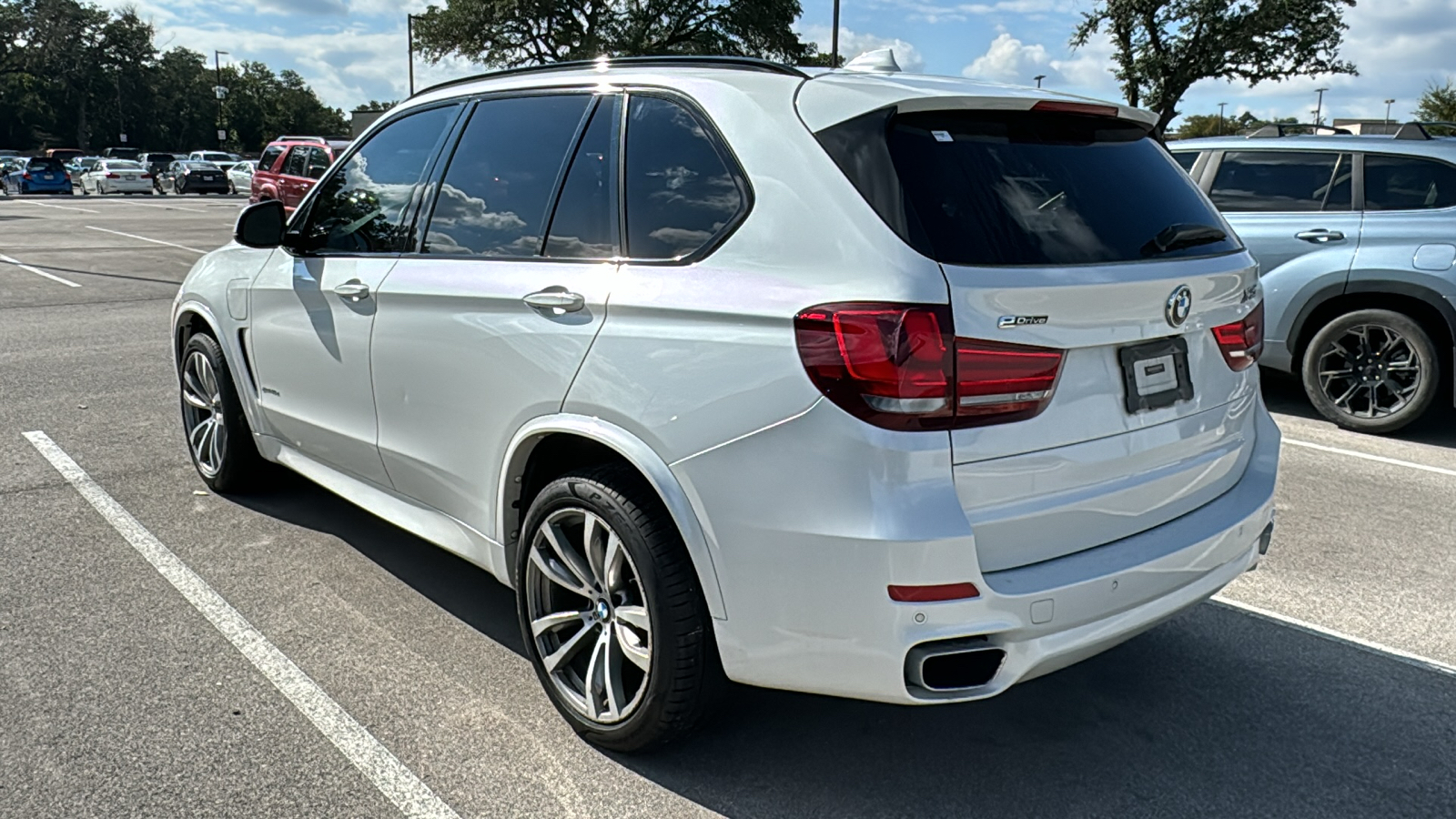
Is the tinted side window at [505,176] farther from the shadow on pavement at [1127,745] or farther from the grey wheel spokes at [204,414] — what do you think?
the grey wheel spokes at [204,414]

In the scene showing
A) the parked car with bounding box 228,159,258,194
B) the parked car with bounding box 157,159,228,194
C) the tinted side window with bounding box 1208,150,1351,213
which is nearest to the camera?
the tinted side window with bounding box 1208,150,1351,213

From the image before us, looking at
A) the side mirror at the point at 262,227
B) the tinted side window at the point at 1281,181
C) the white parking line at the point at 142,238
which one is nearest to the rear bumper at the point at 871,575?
the side mirror at the point at 262,227

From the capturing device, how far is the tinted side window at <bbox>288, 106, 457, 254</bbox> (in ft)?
12.4

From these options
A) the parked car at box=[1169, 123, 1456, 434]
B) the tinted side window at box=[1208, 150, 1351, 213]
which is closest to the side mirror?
the parked car at box=[1169, 123, 1456, 434]

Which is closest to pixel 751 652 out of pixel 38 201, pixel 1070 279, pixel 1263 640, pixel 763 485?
pixel 763 485

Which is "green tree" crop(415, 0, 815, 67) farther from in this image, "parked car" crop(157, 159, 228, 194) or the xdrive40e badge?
the xdrive40e badge

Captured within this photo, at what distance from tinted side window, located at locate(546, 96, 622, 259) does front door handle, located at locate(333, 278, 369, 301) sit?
92 centimetres

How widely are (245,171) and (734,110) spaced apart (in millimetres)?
47640

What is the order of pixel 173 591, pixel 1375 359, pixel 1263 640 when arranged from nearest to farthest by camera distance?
pixel 1263 640 < pixel 173 591 < pixel 1375 359

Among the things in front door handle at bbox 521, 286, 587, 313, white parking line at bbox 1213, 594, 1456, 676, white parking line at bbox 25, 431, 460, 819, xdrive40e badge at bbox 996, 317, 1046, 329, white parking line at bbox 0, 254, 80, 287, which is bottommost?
white parking line at bbox 25, 431, 460, 819

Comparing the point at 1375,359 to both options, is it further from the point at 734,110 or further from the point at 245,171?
the point at 245,171

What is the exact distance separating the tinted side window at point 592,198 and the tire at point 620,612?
2.10ft

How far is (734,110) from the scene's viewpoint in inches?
110

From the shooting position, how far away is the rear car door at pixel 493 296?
3000 mm
